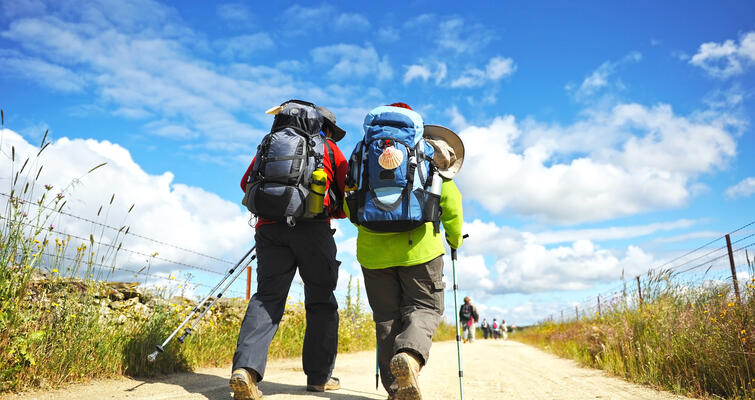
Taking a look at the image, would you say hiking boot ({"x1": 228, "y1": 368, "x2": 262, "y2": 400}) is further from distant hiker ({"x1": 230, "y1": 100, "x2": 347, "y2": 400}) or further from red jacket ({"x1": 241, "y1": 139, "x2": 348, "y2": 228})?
red jacket ({"x1": 241, "y1": 139, "x2": 348, "y2": 228})

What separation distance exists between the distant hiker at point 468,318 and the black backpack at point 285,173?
1576cm

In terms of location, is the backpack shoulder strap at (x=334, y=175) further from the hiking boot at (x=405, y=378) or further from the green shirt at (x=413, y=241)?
the hiking boot at (x=405, y=378)

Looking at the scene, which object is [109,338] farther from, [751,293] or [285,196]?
[751,293]

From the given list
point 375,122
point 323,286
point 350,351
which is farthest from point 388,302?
point 350,351

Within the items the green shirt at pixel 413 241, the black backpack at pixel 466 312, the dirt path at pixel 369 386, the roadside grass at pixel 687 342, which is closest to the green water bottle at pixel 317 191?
the green shirt at pixel 413 241

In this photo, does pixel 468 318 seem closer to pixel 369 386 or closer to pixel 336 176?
pixel 369 386

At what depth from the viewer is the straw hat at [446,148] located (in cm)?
390

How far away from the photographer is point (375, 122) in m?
3.82

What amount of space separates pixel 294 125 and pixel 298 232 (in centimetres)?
93

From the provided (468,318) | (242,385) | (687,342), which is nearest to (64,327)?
(242,385)

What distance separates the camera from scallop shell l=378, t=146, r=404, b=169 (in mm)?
3525

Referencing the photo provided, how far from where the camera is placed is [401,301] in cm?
381

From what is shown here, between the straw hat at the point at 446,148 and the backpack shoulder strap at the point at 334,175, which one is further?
the backpack shoulder strap at the point at 334,175

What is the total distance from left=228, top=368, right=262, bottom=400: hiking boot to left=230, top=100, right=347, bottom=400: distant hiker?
13mm
